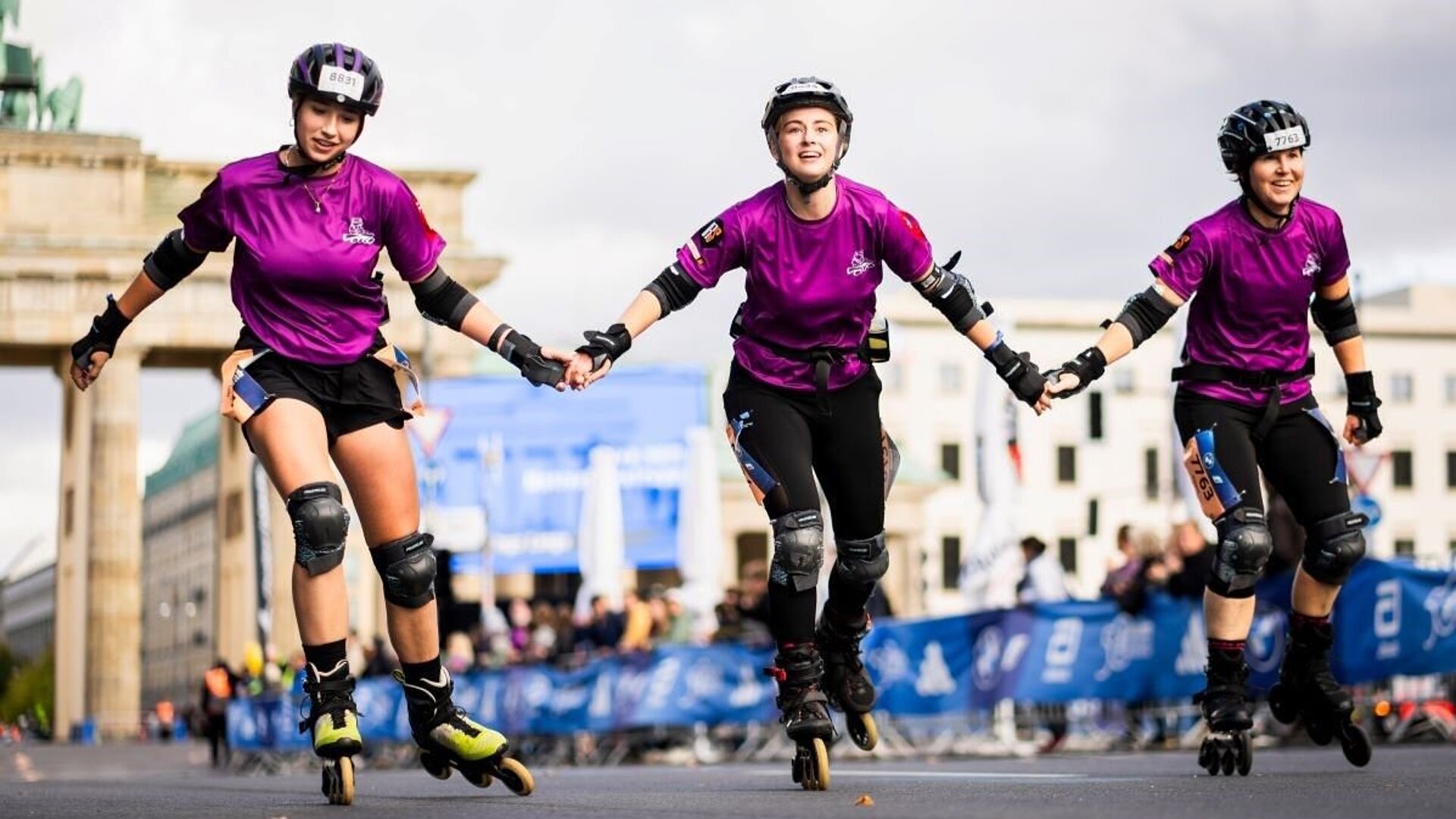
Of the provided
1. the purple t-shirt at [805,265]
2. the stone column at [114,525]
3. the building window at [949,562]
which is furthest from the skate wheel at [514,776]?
the building window at [949,562]

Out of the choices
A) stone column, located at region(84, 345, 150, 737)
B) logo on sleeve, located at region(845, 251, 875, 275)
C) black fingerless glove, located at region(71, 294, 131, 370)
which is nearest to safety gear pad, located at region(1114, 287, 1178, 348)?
logo on sleeve, located at region(845, 251, 875, 275)

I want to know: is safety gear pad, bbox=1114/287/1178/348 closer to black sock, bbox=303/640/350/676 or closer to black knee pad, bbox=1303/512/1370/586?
black knee pad, bbox=1303/512/1370/586

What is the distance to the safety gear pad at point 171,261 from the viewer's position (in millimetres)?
9469

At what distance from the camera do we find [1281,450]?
10.2m

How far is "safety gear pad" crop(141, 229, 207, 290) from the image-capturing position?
373 inches

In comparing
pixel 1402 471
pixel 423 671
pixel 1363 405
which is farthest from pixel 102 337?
pixel 1402 471

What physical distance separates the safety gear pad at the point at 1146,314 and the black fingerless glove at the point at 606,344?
1.91 meters

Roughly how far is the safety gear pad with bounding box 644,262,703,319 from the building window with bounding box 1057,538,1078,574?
98.8 metres

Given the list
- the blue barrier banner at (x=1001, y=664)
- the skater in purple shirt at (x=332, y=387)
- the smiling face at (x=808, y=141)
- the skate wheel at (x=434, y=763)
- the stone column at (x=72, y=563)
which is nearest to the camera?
the skater in purple shirt at (x=332, y=387)

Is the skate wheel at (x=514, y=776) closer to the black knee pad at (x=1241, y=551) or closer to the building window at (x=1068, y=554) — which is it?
the black knee pad at (x=1241, y=551)

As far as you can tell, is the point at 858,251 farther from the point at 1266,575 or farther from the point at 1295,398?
the point at 1266,575

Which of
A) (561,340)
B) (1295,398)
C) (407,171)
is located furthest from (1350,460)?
(561,340)

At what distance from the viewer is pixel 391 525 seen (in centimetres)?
901

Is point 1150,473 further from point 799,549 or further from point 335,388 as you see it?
point 335,388
